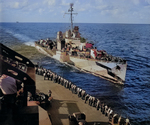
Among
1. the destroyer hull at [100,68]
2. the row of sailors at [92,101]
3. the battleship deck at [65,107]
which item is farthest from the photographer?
the destroyer hull at [100,68]

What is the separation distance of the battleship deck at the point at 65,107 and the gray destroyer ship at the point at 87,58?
708 inches

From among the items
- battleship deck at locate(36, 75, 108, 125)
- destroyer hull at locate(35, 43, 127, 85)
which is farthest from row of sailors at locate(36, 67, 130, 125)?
destroyer hull at locate(35, 43, 127, 85)

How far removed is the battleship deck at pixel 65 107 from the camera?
46.0ft

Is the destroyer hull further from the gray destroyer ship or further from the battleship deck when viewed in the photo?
the battleship deck

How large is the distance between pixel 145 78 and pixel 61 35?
28.6m

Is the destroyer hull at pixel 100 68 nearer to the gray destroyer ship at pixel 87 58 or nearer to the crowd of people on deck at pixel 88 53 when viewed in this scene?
the gray destroyer ship at pixel 87 58

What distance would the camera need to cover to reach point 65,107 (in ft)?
51.9

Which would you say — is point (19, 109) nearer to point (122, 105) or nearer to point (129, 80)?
point (122, 105)

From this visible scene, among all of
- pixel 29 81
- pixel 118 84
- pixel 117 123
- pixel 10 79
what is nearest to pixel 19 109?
pixel 29 81

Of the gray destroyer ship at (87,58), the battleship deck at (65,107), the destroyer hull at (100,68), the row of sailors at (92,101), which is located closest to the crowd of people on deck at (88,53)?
the gray destroyer ship at (87,58)

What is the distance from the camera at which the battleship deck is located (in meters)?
14.0

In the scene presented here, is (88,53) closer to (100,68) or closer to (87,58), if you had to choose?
(87,58)

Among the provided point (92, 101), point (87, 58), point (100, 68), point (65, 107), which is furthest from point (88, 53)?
point (65, 107)

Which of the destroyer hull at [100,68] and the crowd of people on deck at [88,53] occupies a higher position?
the crowd of people on deck at [88,53]
